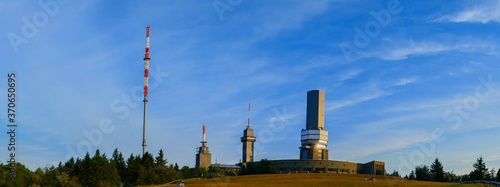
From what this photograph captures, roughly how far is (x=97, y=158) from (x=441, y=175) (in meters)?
98.0

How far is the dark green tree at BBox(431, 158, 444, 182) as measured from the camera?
155750mm

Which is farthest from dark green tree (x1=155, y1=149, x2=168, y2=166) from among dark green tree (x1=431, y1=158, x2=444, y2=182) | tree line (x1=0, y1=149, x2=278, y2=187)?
dark green tree (x1=431, y1=158, x2=444, y2=182)

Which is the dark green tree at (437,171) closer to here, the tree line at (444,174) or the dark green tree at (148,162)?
the tree line at (444,174)

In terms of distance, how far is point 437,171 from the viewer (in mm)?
157000

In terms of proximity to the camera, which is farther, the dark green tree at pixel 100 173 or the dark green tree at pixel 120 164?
the dark green tree at pixel 120 164

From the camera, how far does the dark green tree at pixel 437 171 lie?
156m

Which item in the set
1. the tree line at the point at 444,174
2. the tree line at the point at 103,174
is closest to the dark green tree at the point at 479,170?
the tree line at the point at 444,174

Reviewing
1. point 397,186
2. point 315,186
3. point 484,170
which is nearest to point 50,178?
point 315,186

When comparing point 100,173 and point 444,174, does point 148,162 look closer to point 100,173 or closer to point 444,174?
point 100,173

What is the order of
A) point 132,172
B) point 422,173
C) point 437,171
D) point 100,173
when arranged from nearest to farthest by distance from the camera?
point 100,173
point 132,172
point 437,171
point 422,173

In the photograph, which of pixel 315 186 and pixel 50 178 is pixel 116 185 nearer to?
pixel 50 178

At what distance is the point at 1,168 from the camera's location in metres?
132

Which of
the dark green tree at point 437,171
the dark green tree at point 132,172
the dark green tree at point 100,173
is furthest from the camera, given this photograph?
the dark green tree at point 437,171

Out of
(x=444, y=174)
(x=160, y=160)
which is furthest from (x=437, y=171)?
(x=160, y=160)
